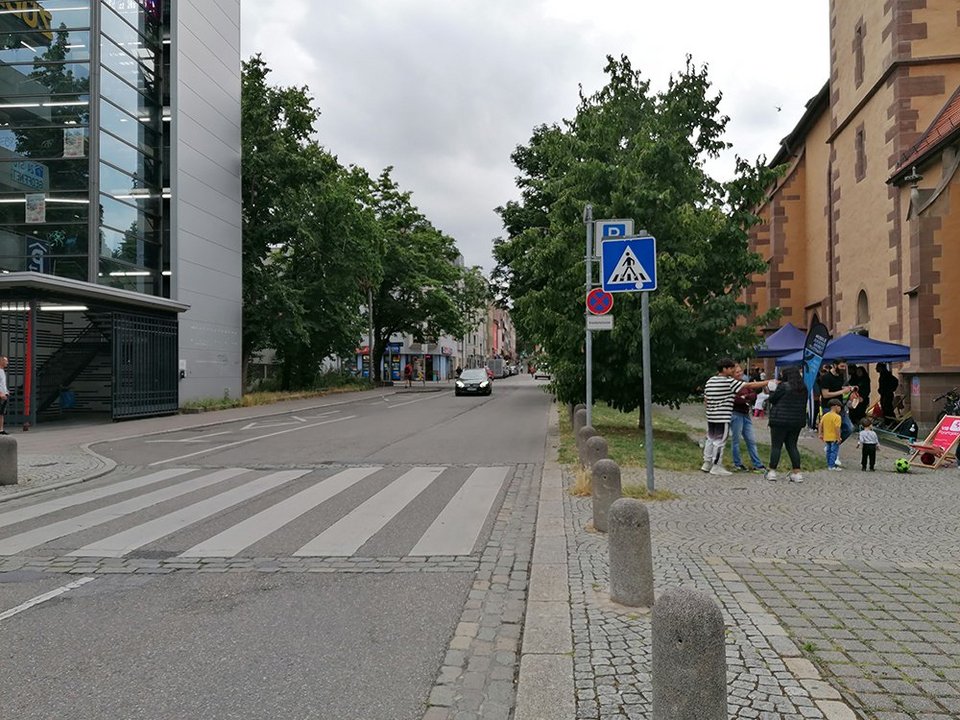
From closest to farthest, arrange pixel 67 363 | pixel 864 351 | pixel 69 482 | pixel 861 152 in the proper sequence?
pixel 69 482, pixel 864 351, pixel 861 152, pixel 67 363

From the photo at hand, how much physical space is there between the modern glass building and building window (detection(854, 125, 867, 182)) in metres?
21.7

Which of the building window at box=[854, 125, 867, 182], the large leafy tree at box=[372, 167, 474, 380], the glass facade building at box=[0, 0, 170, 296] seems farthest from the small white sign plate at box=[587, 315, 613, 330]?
the large leafy tree at box=[372, 167, 474, 380]

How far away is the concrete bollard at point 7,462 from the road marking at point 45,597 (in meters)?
5.23

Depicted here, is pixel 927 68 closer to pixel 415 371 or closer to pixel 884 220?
pixel 884 220

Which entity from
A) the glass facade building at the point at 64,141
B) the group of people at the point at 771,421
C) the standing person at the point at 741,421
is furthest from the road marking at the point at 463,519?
the glass facade building at the point at 64,141

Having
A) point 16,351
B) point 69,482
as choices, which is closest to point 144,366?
point 16,351

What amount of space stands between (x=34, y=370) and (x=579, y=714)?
776 inches

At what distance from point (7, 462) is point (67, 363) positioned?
16.2 metres

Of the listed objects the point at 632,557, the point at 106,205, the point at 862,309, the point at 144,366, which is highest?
the point at 106,205

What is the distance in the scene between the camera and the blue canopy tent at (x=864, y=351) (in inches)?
643

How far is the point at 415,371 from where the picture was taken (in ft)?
221

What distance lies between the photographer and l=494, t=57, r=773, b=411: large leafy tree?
515 inches

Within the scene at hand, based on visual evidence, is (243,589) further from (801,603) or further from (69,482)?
(69,482)

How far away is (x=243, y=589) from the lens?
4.98m
